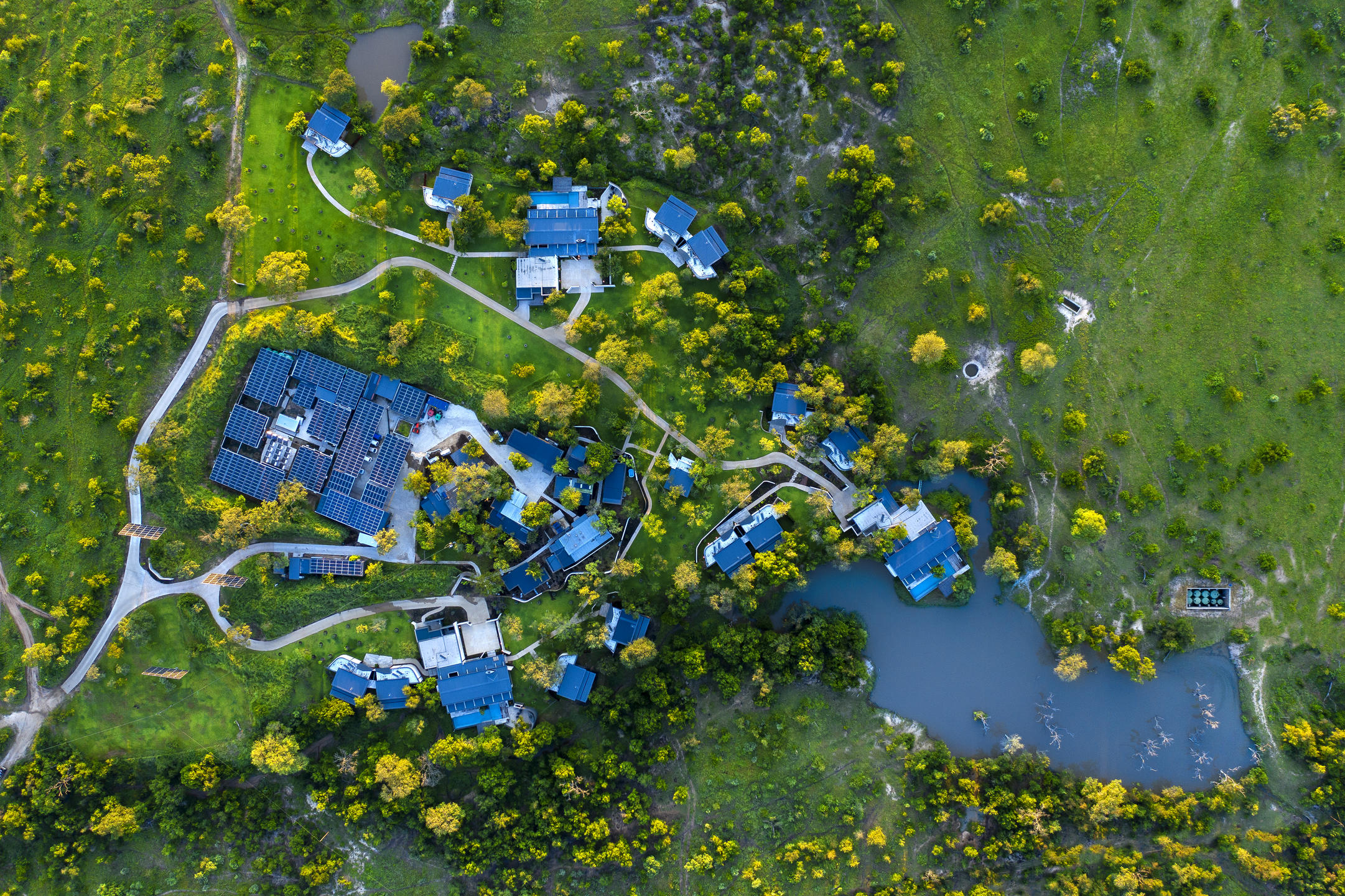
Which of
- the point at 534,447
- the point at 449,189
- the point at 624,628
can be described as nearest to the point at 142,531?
the point at 534,447

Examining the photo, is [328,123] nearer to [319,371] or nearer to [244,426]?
[319,371]

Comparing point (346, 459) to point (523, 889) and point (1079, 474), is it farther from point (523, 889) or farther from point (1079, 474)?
point (1079, 474)

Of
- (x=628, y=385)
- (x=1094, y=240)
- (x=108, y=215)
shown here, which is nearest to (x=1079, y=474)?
(x=1094, y=240)

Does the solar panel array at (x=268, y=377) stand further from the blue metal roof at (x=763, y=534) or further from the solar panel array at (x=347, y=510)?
the blue metal roof at (x=763, y=534)

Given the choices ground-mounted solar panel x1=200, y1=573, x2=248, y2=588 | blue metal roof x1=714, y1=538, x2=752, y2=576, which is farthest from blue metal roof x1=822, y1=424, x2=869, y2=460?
ground-mounted solar panel x1=200, y1=573, x2=248, y2=588

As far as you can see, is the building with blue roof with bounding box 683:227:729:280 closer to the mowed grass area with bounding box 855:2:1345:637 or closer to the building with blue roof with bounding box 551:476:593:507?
the mowed grass area with bounding box 855:2:1345:637

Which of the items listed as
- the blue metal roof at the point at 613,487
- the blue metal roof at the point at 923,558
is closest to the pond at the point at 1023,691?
the blue metal roof at the point at 923,558
